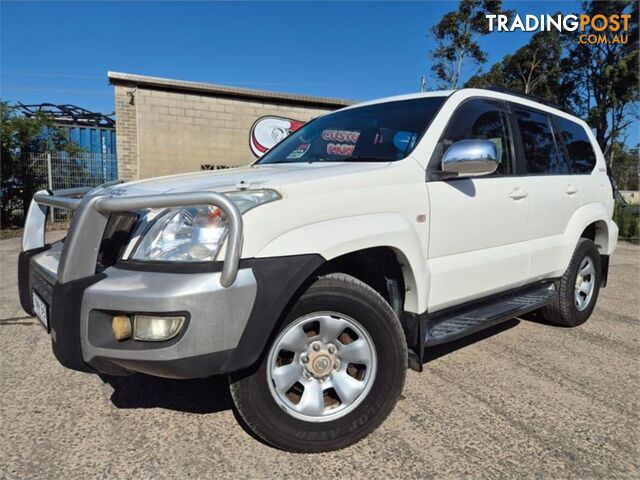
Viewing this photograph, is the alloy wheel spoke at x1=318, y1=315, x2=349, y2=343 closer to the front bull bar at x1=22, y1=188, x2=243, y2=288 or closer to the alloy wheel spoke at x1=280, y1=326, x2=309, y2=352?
the alloy wheel spoke at x1=280, y1=326, x2=309, y2=352

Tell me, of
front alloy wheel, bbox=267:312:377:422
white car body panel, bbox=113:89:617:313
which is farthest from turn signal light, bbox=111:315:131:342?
front alloy wheel, bbox=267:312:377:422

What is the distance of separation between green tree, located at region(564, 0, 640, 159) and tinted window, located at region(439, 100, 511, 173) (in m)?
23.0

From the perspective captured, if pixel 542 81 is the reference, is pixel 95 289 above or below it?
below

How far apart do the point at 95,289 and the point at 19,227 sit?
39.6 feet

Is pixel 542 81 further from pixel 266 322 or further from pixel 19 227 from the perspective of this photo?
pixel 266 322

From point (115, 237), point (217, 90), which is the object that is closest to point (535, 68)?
point (217, 90)

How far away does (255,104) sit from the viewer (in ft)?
42.3

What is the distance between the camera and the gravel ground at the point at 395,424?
2.13m

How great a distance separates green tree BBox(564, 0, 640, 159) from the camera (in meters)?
22.0

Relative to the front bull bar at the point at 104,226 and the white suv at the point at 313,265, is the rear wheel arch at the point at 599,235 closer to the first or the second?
the white suv at the point at 313,265

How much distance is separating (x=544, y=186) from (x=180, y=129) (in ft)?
33.4

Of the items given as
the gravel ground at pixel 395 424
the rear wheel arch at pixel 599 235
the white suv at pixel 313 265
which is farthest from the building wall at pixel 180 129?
the rear wheel arch at pixel 599 235

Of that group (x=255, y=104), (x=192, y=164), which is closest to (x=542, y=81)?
(x=255, y=104)

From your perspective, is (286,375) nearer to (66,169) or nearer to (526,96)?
(526,96)
